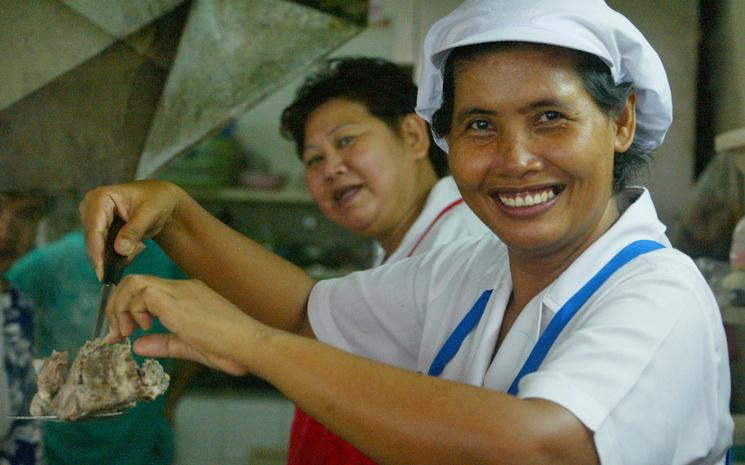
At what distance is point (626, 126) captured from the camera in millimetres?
1209

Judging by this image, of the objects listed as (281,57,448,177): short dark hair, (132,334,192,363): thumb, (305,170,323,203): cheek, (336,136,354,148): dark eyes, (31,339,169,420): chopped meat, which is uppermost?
(281,57,448,177): short dark hair

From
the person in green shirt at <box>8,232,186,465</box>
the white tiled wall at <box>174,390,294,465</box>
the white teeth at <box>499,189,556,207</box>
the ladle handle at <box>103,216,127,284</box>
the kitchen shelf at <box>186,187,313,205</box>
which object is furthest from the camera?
the kitchen shelf at <box>186,187,313,205</box>

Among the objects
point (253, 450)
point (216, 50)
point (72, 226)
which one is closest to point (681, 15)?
point (216, 50)

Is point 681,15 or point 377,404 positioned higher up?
point 681,15

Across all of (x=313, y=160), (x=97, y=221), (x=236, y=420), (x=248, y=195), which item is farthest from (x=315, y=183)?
(x=236, y=420)

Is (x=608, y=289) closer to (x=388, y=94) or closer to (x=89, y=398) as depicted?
(x=89, y=398)

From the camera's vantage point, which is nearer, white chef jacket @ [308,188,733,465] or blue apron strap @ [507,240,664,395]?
white chef jacket @ [308,188,733,465]

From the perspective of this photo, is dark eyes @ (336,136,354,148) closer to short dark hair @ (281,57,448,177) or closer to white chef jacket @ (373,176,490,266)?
short dark hair @ (281,57,448,177)

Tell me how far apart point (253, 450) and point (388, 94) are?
1790 mm

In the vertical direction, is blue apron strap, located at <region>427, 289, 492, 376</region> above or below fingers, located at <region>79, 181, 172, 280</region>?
below

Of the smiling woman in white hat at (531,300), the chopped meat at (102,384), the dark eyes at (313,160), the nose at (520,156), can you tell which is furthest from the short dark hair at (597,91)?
the dark eyes at (313,160)

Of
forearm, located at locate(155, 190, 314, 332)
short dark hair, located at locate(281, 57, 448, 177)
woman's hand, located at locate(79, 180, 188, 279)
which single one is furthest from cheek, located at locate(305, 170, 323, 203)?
woman's hand, located at locate(79, 180, 188, 279)

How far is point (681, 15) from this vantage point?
2275 millimetres

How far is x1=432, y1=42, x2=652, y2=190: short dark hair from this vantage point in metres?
1.11
